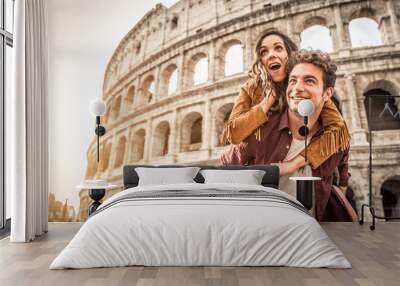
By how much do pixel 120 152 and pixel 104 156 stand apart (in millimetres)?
290

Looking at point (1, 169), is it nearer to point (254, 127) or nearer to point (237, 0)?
point (254, 127)

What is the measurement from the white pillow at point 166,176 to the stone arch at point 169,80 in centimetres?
191

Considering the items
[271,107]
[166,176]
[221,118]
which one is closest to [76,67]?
[221,118]

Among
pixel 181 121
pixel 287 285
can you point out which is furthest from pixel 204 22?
pixel 287 285

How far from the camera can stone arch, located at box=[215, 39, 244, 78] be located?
22.2 ft

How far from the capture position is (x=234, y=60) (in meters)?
6.86

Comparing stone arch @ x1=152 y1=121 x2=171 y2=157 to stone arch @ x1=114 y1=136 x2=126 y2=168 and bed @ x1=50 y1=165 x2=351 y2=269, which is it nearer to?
stone arch @ x1=114 y1=136 x2=126 y2=168

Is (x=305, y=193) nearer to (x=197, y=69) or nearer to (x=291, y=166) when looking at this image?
(x=291, y=166)

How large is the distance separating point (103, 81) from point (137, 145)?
1270 mm

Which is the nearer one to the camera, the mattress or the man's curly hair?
the mattress

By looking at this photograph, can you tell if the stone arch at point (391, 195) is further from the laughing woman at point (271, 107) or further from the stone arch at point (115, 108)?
the stone arch at point (115, 108)

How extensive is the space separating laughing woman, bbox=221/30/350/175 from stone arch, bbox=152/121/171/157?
3.89ft

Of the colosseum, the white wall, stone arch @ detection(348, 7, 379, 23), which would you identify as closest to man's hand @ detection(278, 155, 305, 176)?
the colosseum

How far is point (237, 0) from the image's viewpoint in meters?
6.78
